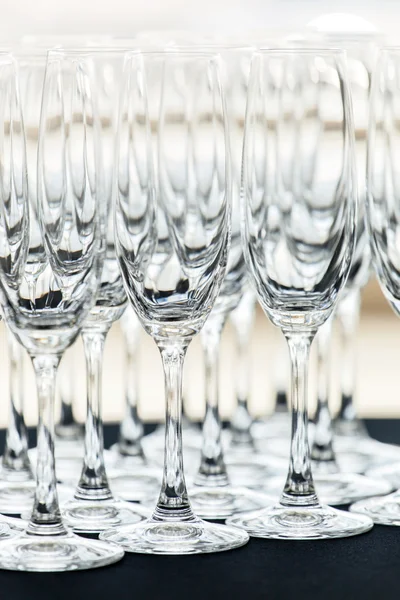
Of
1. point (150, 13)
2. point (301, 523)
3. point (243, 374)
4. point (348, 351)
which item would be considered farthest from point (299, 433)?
point (150, 13)

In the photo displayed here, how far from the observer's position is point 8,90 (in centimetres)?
99

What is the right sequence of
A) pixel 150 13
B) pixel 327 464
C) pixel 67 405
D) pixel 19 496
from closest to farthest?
pixel 19 496
pixel 327 464
pixel 67 405
pixel 150 13

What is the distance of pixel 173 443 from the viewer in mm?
1060

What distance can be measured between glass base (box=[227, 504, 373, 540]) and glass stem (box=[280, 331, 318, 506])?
0.4 inches

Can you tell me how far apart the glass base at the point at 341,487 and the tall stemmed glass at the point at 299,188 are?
0.20m

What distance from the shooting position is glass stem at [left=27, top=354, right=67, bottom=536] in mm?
1015

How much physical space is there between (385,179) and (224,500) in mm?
331

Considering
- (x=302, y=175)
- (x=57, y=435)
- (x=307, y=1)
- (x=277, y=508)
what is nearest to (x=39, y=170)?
(x=302, y=175)

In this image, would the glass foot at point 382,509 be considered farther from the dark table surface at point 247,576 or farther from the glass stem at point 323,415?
the glass stem at point 323,415

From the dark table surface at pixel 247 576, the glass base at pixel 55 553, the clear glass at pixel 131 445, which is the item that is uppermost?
the clear glass at pixel 131 445

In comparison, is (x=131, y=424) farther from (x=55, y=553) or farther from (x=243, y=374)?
(x=55, y=553)

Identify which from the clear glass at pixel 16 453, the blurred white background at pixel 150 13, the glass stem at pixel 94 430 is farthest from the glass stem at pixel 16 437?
the blurred white background at pixel 150 13

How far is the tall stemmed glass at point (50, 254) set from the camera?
38.4 inches

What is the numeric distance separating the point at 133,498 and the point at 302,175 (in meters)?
0.38
